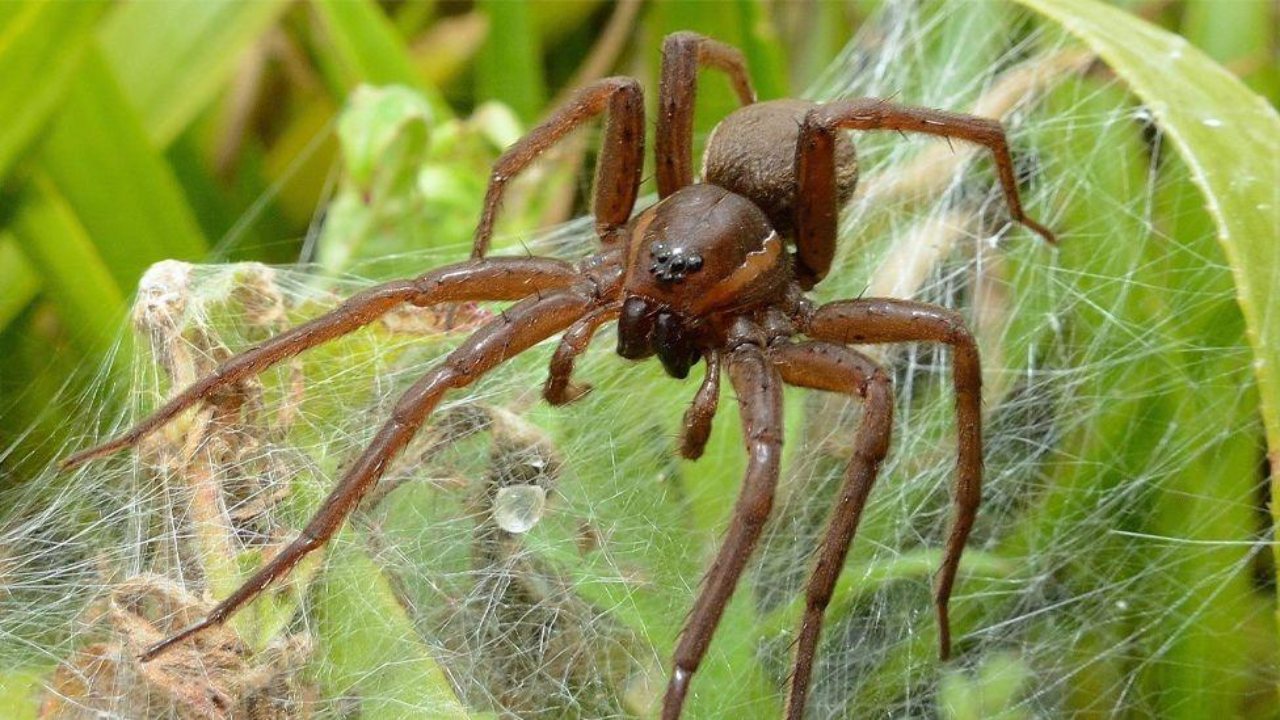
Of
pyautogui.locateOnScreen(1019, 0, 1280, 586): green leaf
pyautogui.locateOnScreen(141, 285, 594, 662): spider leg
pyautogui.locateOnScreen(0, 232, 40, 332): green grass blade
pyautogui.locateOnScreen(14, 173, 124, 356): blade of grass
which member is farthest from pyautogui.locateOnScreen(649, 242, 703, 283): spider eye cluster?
pyautogui.locateOnScreen(0, 232, 40, 332): green grass blade

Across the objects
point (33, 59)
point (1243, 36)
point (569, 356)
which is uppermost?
point (33, 59)

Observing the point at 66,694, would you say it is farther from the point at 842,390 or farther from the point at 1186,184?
the point at 1186,184

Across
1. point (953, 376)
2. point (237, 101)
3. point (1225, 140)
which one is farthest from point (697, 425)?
point (237, 101)

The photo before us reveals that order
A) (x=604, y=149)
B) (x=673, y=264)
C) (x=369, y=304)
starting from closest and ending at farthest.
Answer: (x=369, y=304)
(x=673, y=264)
(x=604, y=149)

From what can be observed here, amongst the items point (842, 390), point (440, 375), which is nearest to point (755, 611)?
point (842, 390)

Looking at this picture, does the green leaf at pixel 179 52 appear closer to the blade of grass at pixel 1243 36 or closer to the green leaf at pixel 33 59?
the green leaf at pixel 33 59

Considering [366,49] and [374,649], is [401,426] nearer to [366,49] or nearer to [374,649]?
[374,649]
